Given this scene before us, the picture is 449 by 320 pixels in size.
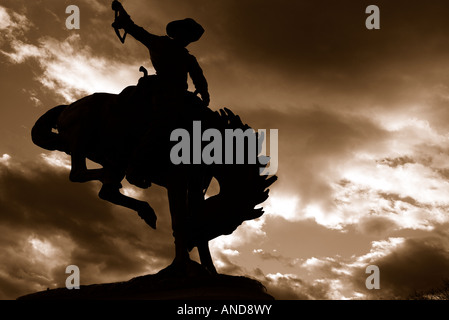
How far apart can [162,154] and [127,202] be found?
992 millimetres

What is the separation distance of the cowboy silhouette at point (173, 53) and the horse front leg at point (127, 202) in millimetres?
1556

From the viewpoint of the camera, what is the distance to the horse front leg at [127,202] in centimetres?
827

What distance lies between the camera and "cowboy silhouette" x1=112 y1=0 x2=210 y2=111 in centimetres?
836

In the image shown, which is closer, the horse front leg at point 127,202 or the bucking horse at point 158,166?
the bucking horse at point 158,166

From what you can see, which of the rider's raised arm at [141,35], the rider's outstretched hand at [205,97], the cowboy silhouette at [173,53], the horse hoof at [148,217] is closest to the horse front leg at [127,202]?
the horse hoof at [148,217]

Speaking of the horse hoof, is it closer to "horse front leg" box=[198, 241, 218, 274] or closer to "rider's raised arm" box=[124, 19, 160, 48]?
"horse front leg" box=[198, 241, 218, 274]

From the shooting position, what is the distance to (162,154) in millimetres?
7930

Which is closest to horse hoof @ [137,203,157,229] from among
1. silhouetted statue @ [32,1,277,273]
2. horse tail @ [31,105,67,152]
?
silhouetted statue @ [32,1,277,273]

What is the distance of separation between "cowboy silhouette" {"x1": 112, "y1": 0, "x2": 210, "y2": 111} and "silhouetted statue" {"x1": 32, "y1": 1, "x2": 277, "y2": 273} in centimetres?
2

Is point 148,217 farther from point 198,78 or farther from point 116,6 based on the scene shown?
point 116,6

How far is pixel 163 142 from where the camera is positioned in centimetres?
782

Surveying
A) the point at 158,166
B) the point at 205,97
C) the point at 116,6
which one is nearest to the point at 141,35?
the point at 116,6

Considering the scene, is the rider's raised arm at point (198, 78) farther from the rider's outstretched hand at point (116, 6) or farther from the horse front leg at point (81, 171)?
the horse front leg at point (81, 171)

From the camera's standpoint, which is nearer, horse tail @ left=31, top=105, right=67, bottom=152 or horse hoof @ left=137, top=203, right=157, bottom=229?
horse hoof @ left=137, top=203, right=157, bottom=229
